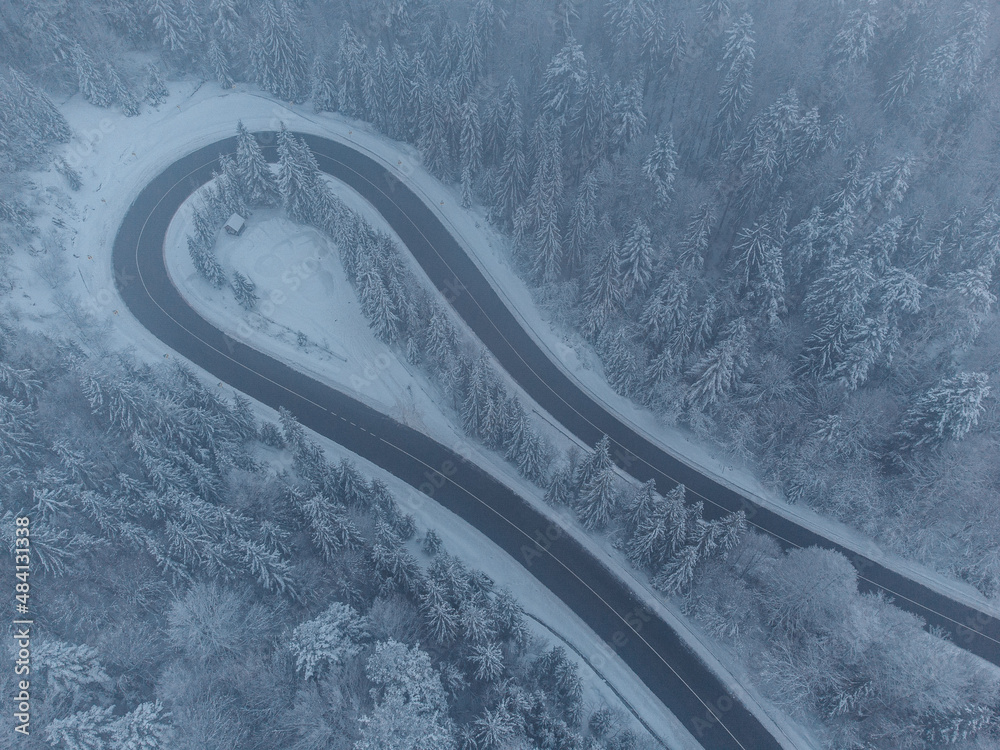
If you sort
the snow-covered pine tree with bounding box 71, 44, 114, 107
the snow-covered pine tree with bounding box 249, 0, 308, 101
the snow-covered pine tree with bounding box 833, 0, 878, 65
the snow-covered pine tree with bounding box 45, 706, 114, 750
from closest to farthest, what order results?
the snow-covered pine tree with bounding box 45, 706, 114, 750 < the snow-covered pine tree with bounding box 833, 0, 878, 65 < the snow-covered pine tree with bounding box 71, 44, 114, 107 < the snow-covered pine tree with bounding box 249, 0, 308, 101

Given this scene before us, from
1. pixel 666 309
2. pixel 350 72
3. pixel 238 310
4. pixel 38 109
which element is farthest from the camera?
pixel 350 72

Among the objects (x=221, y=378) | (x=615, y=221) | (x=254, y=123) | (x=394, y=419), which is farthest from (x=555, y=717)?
(x=254, y=123)

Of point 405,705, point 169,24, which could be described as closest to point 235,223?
point 169,24

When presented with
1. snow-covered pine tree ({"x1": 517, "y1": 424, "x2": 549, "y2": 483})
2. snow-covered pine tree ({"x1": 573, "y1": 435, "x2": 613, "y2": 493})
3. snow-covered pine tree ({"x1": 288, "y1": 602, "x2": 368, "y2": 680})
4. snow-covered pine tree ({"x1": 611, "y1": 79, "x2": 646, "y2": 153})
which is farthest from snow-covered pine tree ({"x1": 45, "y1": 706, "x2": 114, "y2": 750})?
snow-covered pine tree ({"x1": 611, "y1": 79, "x2": 646, "y2": 153})

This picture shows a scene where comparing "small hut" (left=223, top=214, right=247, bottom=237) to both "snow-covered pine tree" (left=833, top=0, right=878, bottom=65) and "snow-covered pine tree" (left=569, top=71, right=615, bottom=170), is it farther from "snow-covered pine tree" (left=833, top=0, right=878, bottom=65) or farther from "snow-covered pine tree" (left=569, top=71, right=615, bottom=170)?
"snow-covered pine tree" (left=833, top=0, right=878, bottom=65)

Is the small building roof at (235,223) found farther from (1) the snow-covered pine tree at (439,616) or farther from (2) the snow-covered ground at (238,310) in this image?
(1) the snow-covered pine tree at (439,616)

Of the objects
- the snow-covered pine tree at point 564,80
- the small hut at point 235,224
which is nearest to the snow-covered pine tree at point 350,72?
the small hut at point 235,224

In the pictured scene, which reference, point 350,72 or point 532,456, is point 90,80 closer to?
point 350,72
